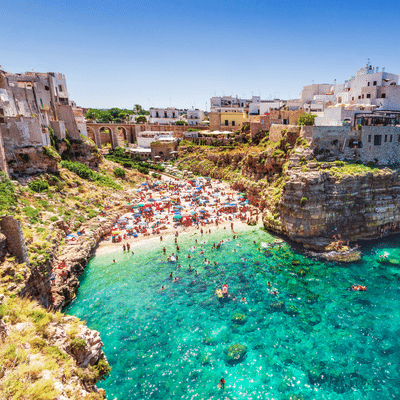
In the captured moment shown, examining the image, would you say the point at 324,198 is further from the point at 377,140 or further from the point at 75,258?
the point at 75,258

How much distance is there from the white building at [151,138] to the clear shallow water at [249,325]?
46.5 metres

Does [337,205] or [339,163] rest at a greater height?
[339,163]

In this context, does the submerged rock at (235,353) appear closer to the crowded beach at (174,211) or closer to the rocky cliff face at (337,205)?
the rocky cliff face at (337,205)

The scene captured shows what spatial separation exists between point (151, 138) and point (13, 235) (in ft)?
194

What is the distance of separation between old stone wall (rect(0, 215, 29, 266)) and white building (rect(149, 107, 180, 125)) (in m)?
73.9

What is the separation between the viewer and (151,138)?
234 feet

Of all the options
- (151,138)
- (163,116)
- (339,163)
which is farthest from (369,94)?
(163,116)

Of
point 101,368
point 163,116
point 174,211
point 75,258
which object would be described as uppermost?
point 163,116

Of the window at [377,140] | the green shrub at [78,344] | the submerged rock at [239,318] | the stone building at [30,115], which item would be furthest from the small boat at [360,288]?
the stone building at [30,115]

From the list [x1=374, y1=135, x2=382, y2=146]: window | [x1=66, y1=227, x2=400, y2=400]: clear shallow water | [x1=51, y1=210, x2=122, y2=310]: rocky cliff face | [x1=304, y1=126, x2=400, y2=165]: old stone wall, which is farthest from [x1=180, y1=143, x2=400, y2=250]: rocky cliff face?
[x1=51, y1=210, x2=122, y2=310]: rocky cliff face

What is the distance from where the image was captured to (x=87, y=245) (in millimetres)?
26984

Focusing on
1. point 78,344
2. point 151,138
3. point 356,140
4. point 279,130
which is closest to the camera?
point 78,344

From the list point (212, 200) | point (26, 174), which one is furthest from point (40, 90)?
point (212, 200)

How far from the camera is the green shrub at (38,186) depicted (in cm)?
2938
